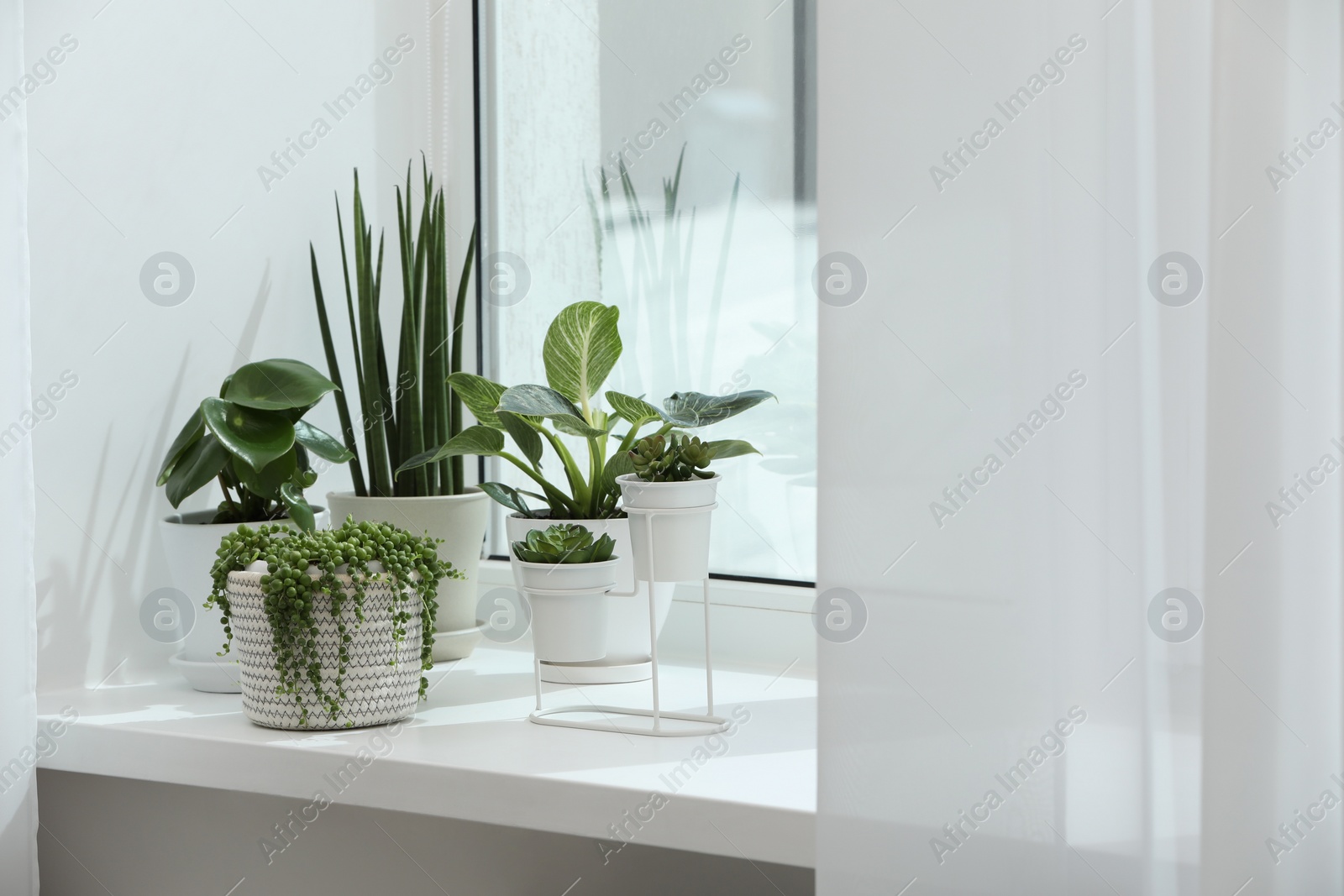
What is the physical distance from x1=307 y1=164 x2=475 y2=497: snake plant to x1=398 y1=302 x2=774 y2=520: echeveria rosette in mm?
57

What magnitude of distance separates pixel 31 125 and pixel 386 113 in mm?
448

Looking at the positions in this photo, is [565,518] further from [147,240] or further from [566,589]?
[147,240]

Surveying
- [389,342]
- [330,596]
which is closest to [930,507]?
[330,596]

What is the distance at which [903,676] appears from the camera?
2.17 ft

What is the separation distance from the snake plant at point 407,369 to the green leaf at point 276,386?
0.11 meters

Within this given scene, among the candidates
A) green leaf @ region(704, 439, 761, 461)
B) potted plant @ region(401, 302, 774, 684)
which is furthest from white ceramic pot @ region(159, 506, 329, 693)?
green leaf @ region(704, 439, 761, 461)

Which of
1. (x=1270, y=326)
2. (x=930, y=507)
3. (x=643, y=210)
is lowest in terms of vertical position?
(x=930, y=507)

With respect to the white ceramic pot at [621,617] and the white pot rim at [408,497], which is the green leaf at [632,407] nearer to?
the white ceramic pot at [621,617]

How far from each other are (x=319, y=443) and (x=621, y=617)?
36 centimetres

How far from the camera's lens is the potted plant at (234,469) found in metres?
1.02

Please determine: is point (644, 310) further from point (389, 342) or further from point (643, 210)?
point (389, 342)

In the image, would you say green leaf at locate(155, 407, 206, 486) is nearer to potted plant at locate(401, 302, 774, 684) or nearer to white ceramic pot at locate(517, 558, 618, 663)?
potted plant at locate(401, 302, 774, 684)

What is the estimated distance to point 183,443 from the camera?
1.07 meters

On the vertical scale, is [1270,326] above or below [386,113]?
below
